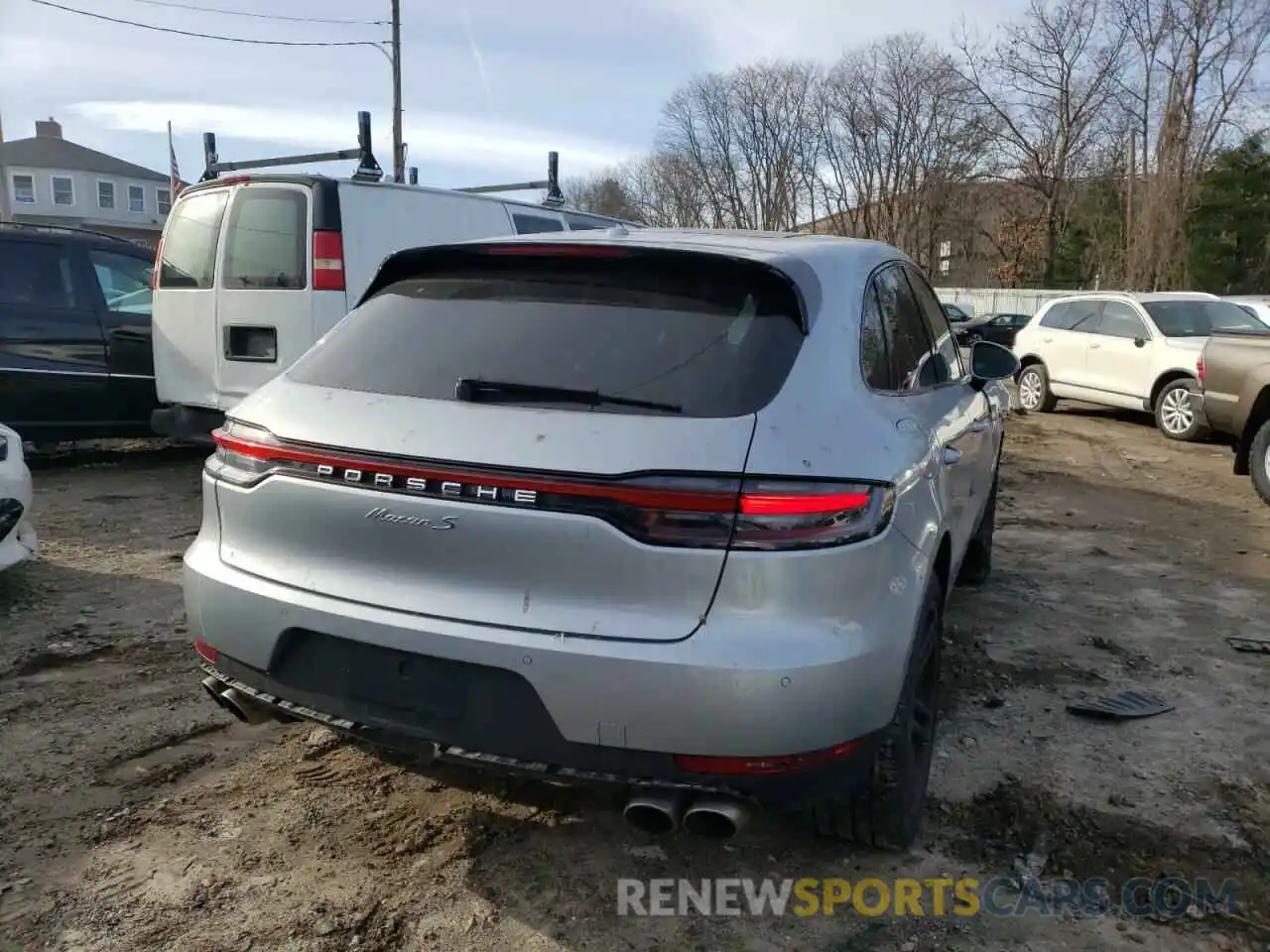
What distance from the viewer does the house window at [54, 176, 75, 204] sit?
51844 mm

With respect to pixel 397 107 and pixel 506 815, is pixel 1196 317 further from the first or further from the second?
pixel 397 107

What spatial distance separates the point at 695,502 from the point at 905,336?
146 cm

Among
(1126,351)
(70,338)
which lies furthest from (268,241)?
(1126,351)

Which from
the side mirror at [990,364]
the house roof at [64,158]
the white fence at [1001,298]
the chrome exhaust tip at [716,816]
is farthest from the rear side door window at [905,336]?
the house roof at [64,158]

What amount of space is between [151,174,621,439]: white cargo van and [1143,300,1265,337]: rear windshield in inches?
343

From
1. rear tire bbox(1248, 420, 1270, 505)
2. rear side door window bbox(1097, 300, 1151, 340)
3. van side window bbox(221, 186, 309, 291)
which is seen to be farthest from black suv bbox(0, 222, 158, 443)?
rear side door window bbox(1097, 300, 1151, 340)

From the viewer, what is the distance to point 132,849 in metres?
2.75

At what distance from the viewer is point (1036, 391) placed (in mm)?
13281

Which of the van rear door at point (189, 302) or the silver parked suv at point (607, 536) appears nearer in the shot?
the silver parked suv at point (607, 536)

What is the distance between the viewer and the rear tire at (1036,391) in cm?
1309

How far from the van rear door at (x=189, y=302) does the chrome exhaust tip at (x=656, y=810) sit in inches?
212

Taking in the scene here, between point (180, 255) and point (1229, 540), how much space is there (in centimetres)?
754

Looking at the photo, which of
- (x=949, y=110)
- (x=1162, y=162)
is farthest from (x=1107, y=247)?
(x=949, y=110)

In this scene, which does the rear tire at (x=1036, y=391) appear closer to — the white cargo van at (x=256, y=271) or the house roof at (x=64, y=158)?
the white cargo van at (x=256, y=271)
